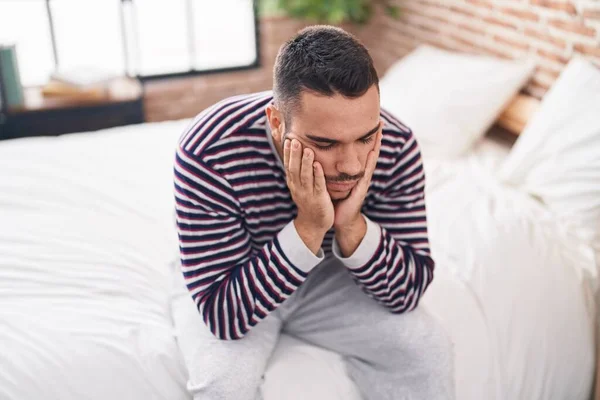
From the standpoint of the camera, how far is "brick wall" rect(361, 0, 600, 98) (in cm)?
196

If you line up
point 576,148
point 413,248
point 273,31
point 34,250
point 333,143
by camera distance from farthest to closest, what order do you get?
1. point 273,31
2. point 576,148
3. point 34,250
4. point 413,248
5. point 333,143

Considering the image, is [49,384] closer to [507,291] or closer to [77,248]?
[77,248]

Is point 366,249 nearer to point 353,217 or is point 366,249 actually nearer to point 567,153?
point 353,217

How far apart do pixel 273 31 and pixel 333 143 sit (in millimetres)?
2595

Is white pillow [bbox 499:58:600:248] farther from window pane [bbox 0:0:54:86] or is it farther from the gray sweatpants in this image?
window pane [bbox 0:0:54:86]

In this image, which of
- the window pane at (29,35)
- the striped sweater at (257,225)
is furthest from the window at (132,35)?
the striped sweater at (257,225)

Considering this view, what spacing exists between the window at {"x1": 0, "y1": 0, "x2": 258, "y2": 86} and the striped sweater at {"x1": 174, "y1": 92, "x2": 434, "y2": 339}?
2.00 meters

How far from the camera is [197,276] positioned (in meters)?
1.14

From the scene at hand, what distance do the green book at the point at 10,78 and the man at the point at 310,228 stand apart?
70.2 inches

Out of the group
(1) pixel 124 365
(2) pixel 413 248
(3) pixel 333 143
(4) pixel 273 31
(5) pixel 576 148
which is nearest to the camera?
(3) pixel 333 143

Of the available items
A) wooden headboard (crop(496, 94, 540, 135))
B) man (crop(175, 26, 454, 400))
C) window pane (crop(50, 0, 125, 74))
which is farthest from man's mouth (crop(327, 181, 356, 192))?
window pane (crop(50, 0, 125, 74))

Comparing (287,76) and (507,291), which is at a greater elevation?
(287,76)

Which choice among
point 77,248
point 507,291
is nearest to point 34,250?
point 77,248

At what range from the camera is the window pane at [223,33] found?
351cm
